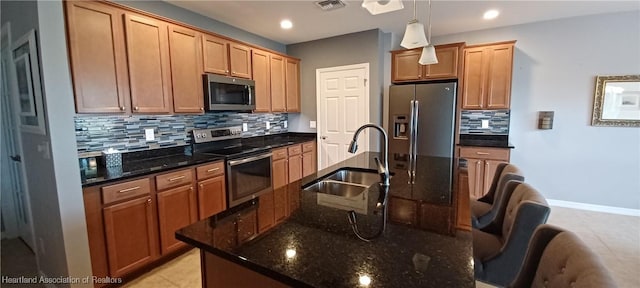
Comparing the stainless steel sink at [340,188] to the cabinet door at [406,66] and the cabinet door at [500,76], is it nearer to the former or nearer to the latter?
the cabinet door at [406,66]

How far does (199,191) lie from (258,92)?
1.60 m

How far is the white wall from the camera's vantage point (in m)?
3.38

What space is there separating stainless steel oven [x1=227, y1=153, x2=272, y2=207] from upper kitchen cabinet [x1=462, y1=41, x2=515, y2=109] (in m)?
2.85

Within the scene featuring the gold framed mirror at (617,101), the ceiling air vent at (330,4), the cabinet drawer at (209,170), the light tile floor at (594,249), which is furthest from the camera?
the gold framed mirror at (617,101)

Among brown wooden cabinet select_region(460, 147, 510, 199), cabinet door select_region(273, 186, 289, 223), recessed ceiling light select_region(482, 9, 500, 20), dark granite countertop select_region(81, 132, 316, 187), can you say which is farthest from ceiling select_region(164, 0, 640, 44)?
cabinet door select_region(273, 186, 289, 223)

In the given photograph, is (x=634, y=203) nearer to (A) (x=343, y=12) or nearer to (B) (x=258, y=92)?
(A) (x=343, y=12)

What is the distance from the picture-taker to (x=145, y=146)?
2.75m

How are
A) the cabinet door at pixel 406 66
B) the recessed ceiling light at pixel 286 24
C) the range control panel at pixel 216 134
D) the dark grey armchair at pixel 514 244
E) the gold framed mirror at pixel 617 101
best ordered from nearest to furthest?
the dark grey armchair at pixel 514 244 → the range control panel at pixel 216 134 → the gold framed mirror at pixel 617 101 → the recessed ceiling light at pixel 286 24 → the cabinet door at pixel 406 66

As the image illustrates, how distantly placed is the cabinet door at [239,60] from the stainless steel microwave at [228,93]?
0.30ft

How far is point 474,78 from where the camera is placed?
3789mm

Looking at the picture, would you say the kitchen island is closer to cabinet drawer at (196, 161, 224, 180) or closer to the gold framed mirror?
cabinet drawer at (196, 161, 224, 180)

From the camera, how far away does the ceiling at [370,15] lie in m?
2.96

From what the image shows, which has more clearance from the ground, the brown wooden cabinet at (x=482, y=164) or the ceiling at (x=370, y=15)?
the ceiling at (x=370, y=15)

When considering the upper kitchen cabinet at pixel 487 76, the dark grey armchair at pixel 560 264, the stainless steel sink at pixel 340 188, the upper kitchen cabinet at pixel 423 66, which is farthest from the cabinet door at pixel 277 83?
the dark grey armchair at pixel 560 264
